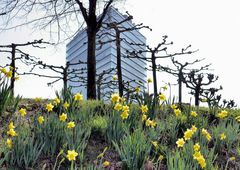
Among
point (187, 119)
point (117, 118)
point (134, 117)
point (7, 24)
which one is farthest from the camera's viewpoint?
point (7, 24)

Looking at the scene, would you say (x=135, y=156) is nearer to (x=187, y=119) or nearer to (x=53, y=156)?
(x=53, y=156)

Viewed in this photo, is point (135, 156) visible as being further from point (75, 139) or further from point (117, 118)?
point (117, 118)

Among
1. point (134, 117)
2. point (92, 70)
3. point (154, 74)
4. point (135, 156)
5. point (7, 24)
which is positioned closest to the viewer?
point (135, 156)

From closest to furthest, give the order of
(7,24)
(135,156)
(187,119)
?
1. (135,156)
2. (187,119)
3. (7,24)

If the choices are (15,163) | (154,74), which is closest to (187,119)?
(15,163)

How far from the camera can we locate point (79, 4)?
1294 cm

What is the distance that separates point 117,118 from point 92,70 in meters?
7.38

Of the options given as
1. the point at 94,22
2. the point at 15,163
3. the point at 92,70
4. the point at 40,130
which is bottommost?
the point at 15,163

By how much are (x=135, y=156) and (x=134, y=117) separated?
4.85 ft

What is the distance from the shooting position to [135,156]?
13.2 feet

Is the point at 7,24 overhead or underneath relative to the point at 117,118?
overhead

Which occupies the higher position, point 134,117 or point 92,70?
point 92,70

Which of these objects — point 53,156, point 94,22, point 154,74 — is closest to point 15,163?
point 53,156

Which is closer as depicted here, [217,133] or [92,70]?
[217,133]
